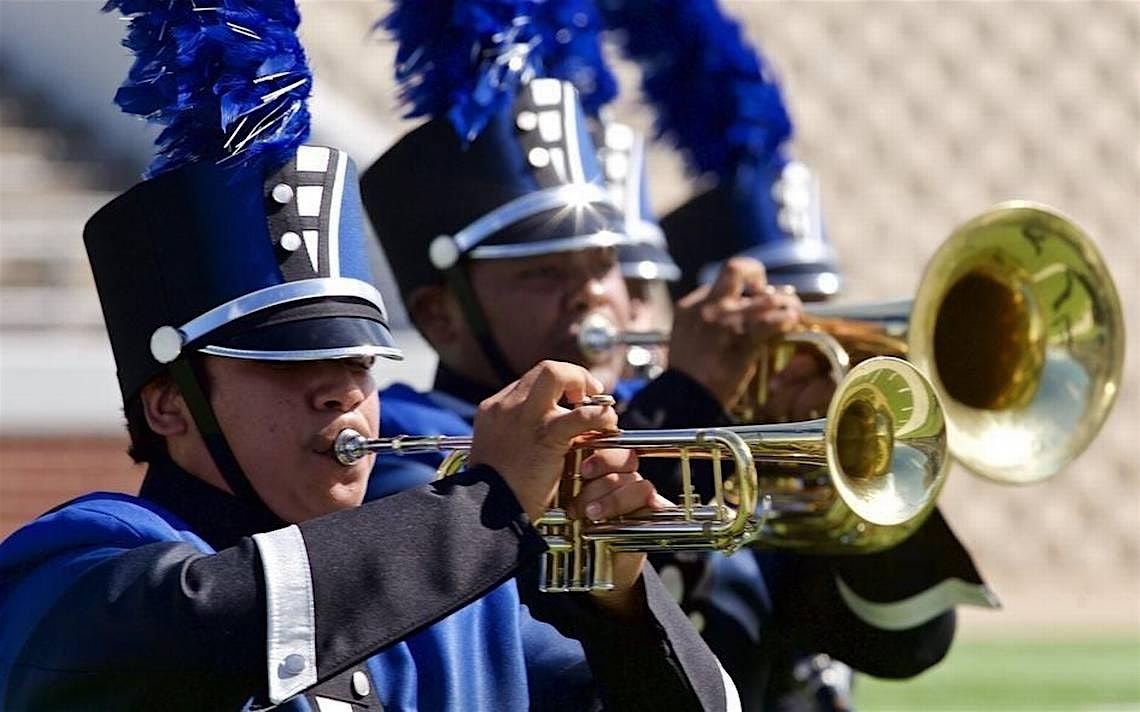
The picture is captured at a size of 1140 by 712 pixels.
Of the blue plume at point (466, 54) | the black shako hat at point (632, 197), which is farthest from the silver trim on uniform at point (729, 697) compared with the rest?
the black shako hat at point (632, 197)

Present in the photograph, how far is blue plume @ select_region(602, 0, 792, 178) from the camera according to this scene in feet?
19.4

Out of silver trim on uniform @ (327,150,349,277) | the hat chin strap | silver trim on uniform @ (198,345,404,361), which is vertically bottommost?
the hat chin strap

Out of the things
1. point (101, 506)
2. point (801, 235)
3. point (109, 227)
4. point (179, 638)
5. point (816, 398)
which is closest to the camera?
point (179, 638)

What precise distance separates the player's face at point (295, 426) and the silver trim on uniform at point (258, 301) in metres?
0.06

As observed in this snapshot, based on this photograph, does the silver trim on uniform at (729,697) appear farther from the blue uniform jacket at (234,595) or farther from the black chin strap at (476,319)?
the black chin strap at (476,319)

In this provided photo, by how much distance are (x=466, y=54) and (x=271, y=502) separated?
61.5 inches

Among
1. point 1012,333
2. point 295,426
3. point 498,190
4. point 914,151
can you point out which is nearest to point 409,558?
point 295,426

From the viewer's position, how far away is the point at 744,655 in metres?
4.86

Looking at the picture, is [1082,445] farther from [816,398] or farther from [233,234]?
[233,234]

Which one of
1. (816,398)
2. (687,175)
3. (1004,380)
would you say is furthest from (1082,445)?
(687,175)

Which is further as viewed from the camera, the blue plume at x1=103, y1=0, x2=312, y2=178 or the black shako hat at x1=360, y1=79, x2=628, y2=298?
the black shako hat at x1=360, y1=79, x2=628, y2=298

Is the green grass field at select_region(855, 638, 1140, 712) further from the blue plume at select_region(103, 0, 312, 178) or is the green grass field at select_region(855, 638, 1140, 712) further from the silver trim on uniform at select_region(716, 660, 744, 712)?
the blue plume at select_region(103, 0, 312, 178)

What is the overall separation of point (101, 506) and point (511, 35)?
1794 mm

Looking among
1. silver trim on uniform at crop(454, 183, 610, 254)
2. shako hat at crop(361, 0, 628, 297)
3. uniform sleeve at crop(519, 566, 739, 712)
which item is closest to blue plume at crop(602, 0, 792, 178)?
shako hat at crop(361, 0, 628, 297)
